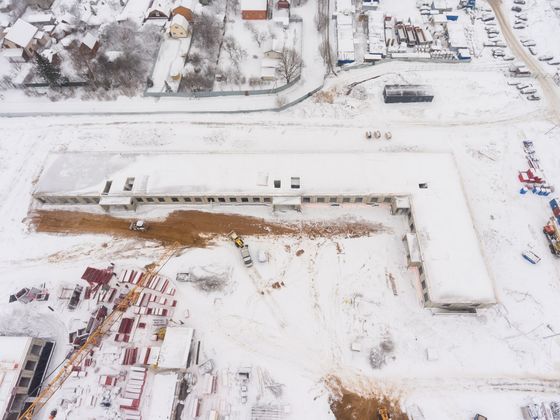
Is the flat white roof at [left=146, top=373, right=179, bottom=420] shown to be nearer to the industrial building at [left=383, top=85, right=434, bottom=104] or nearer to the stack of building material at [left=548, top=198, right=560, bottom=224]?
the industrial building at [left=383, top=85, right=434, bottom=104]

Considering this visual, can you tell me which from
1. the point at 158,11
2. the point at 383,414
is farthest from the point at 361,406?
the point at 158,11

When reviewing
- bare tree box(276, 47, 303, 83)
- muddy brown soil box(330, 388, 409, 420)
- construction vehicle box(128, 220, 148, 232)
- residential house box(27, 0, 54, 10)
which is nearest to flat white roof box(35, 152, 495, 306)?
construction vehicle box(128, 220, 148, 232)

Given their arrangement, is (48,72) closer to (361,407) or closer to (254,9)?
(254,9)

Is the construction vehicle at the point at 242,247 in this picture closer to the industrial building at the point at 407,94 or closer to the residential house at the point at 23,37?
the industrial building at the point at 407,94

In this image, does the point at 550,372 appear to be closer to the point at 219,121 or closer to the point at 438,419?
the point at 438,419

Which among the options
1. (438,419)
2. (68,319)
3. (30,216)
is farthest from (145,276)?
(438,419)
